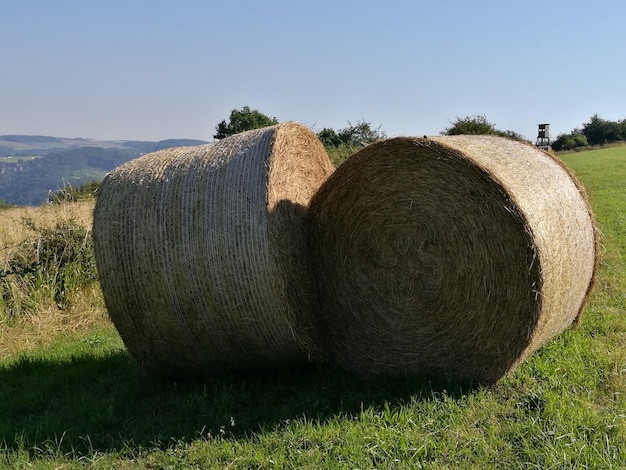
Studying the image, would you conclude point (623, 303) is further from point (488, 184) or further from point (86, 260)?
point (86, 260)

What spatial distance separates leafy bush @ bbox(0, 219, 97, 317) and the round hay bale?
3.34 m

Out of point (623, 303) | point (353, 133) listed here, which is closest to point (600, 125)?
point (353, 133)

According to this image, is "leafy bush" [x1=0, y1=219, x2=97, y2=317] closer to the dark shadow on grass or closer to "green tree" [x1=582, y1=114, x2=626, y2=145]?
the dark shadow on grass

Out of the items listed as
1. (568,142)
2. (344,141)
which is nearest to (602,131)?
(568,142)

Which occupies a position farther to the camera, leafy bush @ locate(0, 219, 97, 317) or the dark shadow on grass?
leafy bush @ locate(0, 219, 97, 317)

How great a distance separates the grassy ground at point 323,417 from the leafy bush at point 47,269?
2.02 m

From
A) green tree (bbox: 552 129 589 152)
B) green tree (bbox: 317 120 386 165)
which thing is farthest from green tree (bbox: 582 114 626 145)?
green tree (bbox: 317 120 386 165)

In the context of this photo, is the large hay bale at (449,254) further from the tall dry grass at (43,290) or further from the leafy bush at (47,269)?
the leafy bush at (47,269)

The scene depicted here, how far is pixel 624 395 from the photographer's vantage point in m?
4.19

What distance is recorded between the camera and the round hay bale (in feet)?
14.9

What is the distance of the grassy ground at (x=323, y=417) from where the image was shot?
3578mm

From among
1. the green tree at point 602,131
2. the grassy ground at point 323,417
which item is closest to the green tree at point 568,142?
the green tree at point 602,131

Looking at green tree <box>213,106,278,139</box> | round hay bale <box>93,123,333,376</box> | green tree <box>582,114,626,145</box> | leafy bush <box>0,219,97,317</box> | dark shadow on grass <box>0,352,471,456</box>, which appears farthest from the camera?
green tree <box>582,114,626,145</box>

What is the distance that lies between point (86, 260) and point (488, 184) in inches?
245
